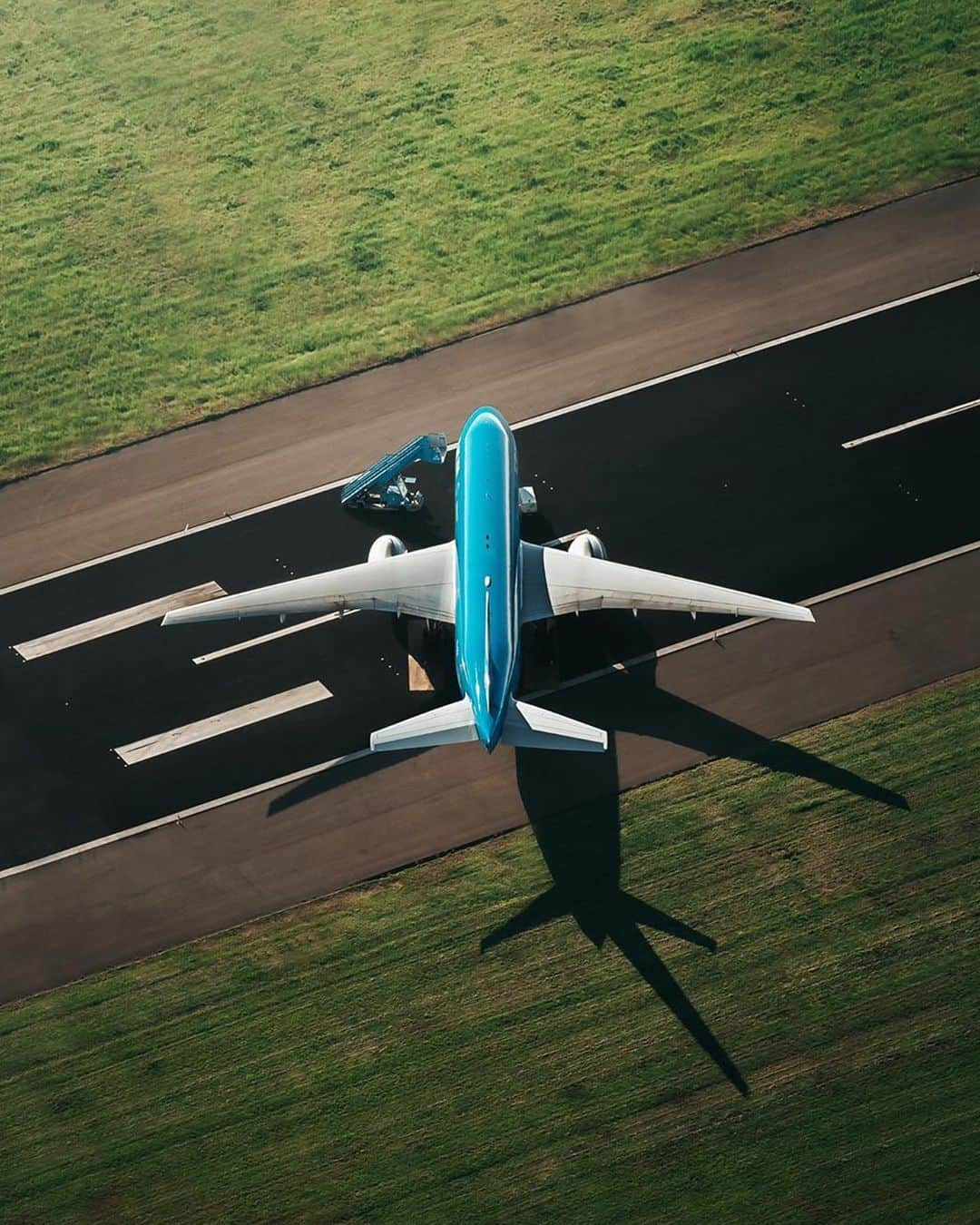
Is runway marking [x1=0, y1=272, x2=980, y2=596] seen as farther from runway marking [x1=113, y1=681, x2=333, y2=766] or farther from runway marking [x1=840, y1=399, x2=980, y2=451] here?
runway marking [x1=113, y1=681, x2=333, y2=766]

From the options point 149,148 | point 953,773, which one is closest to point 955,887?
point 953,773

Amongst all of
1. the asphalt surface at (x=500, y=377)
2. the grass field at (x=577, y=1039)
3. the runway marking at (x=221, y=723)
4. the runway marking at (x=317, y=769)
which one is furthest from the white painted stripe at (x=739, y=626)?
the asphalt surface at (x=500, y=377)

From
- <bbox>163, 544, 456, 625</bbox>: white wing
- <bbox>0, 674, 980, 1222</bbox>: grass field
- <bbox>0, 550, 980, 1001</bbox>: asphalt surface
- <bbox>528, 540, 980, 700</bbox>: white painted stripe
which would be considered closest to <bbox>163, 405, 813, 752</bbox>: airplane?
<bbox>163, 544, 456, 625</bbox>: white wing

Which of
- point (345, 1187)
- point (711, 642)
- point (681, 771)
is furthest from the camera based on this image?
point (711, 642)

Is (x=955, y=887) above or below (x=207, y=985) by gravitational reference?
below

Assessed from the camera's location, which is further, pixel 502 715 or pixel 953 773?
pixel 953 773

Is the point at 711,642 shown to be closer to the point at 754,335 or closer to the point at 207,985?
the point at 754,335

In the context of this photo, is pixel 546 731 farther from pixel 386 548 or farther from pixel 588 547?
pixel 386 548
